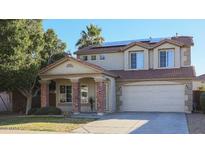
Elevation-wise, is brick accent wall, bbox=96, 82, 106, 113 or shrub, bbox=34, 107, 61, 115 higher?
brick accent wall, bbox=96, 82, 106, 113

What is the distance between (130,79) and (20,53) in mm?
8408

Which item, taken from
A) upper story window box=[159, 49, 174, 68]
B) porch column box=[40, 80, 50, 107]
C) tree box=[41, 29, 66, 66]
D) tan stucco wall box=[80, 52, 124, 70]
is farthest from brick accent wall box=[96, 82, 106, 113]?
tree box=[41, 29, 66, 66]

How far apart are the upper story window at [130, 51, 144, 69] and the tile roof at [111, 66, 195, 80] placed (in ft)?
1.69

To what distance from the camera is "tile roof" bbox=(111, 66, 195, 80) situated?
23919mm

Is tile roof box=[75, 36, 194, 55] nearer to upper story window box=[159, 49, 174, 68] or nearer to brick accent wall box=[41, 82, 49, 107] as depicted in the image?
upper story window box=[159, 49, 174, 68]

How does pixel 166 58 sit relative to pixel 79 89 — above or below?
above

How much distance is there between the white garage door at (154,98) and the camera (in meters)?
24.0

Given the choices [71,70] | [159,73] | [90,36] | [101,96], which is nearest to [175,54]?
[159,73]

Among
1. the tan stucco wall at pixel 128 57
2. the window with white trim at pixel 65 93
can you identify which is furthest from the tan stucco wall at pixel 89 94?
the tan stucco wall at pixel 128 57

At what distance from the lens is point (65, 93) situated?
26.8m

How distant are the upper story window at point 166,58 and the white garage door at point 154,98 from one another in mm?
2137

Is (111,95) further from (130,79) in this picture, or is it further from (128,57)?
(128,57)

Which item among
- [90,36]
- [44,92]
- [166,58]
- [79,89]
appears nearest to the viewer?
[79,89]
